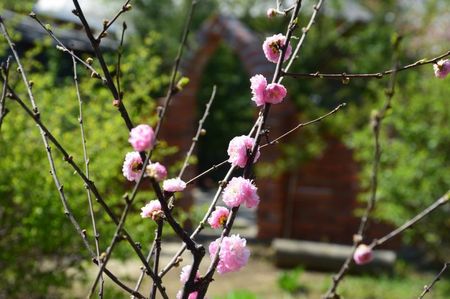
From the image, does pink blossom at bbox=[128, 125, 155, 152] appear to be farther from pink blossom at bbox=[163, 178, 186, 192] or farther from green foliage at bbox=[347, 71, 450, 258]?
green foliage at bbox=[347, 71, 450, 258]

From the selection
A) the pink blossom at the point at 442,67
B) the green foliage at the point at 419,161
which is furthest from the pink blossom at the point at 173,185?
the green foliage at the point at 419,161

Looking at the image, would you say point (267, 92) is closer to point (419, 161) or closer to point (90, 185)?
point (90, 185)

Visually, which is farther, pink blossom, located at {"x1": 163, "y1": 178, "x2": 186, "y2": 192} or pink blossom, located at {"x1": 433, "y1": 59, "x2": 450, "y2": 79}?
pink blossom, located at {"x1": 433, "y1": 59, "x2": 450, "y2": 79}

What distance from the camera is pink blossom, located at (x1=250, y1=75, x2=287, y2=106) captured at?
1.48 metres

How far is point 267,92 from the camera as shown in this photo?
149 centimetres

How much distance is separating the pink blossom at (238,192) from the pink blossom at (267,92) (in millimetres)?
194

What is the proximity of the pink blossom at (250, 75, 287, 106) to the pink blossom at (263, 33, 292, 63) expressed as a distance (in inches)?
4.8

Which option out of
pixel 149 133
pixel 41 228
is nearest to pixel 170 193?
pixel 149 133

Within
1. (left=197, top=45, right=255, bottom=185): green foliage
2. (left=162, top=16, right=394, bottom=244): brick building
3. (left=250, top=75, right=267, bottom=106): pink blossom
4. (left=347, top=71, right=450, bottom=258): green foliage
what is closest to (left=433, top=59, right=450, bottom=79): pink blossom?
(left=250, top=75, right=267, bottom=106): pink blossom

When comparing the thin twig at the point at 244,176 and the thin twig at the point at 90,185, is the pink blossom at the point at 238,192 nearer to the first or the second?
the thin twig at the point at 244,176

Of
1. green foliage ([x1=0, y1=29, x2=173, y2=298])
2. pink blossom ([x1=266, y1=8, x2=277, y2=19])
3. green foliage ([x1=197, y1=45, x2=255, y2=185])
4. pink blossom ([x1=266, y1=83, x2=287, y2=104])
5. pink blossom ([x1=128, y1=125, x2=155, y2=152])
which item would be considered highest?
green foliage ([x1=197, y1=45, x2=255, y2=185])

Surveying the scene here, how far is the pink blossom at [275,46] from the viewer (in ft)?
5.21

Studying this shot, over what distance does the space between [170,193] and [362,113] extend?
7.03 metres

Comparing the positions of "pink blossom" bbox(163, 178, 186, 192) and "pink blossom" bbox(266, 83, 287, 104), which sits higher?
"pink blossom" bbox(266, 83, 287, 104)
